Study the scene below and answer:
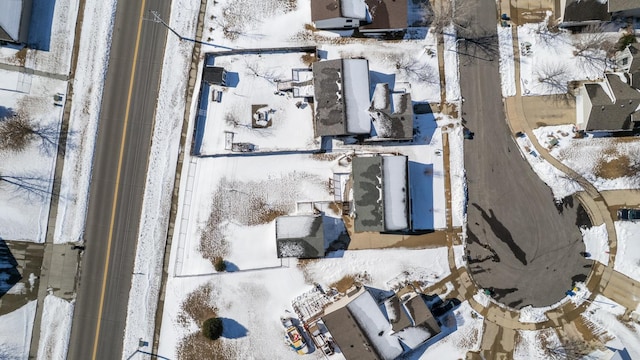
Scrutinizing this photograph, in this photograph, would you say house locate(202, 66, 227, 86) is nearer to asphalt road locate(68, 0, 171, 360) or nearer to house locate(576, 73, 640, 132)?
asphalt road locate(68, 0, 171, 360)

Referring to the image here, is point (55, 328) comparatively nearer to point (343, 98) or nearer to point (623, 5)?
point (343, 98)

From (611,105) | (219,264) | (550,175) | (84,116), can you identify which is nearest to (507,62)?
(611,105)

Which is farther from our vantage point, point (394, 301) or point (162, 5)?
point (162, 5)

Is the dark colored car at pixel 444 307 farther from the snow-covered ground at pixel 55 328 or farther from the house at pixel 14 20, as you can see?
the house at pixel 14 20

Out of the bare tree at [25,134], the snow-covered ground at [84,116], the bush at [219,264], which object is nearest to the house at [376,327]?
the bush at [219,264]

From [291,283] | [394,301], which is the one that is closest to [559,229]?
[394,301]

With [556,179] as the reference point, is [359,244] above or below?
below

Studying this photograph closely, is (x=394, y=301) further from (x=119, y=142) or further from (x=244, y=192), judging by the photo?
(x=119, y=142)
